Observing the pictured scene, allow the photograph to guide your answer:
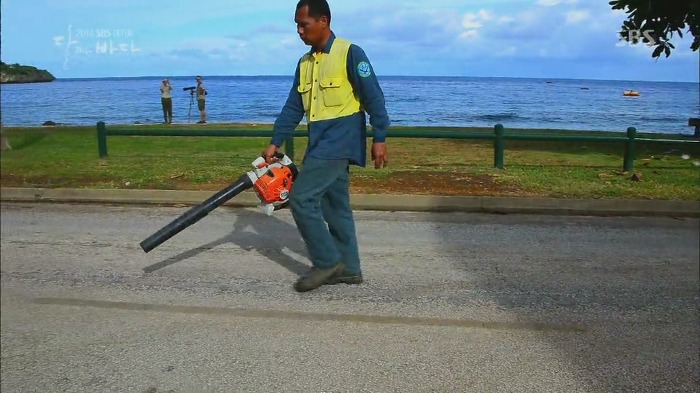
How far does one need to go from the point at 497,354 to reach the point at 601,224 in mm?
4097

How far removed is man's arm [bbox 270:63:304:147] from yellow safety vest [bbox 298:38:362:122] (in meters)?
0.24

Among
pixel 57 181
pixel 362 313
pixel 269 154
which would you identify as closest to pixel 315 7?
pixel 269 154

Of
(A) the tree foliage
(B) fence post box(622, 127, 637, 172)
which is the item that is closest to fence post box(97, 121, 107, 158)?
(B) fence post box(622, 127, 637, 172)

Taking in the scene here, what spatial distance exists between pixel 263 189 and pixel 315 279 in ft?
2.56

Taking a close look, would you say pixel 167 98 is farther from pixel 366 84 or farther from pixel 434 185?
pixel 366 84

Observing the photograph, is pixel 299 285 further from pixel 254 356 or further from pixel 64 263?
pixel 64 263

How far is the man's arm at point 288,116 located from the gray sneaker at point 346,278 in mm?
1083

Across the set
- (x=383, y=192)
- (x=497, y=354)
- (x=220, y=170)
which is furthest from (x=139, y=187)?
(x=497, y=354)

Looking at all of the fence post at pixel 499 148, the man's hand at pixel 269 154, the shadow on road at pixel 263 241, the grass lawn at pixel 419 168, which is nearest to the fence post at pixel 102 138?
the grass lawn at pixel 419 168

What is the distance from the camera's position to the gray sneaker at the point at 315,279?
481cm

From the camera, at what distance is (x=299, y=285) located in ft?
15.9

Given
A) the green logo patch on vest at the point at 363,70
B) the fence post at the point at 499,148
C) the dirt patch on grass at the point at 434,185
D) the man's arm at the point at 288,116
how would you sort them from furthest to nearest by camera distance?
the fence post at the point at 499,148 < the dirt patch on grass at the point at 434,185 < the man's arm at the point at 288,116 < the green logo patch on vest at the point at 363,70

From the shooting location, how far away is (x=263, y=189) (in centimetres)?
461

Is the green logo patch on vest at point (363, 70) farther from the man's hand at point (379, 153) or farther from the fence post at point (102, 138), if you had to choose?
the fence post at point (102, 138)
